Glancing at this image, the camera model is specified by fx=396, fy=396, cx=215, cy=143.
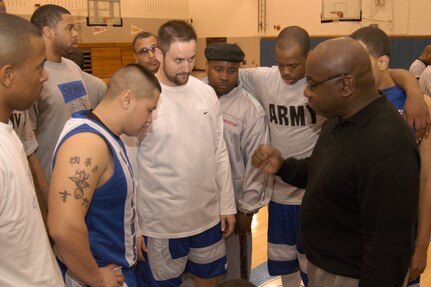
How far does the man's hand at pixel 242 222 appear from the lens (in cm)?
307

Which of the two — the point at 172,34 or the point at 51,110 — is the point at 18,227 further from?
the point at 51,110

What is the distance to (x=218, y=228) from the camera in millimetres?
2750

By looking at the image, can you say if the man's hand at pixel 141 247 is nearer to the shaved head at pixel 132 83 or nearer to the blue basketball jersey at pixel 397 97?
the shaved head at pixel 132 83

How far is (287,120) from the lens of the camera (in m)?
2.95

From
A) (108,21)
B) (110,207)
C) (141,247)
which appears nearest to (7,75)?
(110,207)

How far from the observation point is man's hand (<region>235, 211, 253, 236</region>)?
10.1 ft

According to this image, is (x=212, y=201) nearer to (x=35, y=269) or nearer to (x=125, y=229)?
(x=125, y=229)

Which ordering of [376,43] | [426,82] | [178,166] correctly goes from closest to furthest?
[376,43], [178,166], [426,82]

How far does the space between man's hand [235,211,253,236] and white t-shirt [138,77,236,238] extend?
441 mm

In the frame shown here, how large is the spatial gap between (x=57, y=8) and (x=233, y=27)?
912 centimetres

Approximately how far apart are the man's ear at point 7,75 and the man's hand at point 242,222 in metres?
2.00

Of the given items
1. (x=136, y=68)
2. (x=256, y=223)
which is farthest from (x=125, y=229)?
(x=256, y=223)

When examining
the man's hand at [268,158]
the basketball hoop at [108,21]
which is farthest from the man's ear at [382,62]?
the basketball hoop at [108,21]

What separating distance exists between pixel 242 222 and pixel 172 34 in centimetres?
150
